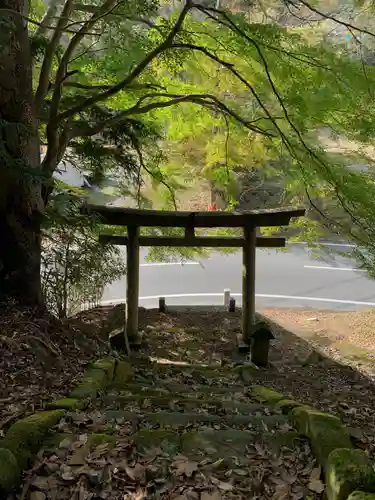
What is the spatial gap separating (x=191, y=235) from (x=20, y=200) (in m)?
3.00

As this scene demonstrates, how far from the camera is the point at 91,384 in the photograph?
3.84 m

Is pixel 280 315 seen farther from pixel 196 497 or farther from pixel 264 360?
pixel 196 497

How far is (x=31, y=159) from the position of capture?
4.82 meters

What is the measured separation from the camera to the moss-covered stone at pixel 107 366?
14.4ft

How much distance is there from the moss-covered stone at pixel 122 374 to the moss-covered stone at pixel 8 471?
2295mm

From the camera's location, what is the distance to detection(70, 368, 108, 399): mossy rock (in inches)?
139

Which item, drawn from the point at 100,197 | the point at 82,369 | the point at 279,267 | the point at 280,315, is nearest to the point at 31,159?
the point at 82,369

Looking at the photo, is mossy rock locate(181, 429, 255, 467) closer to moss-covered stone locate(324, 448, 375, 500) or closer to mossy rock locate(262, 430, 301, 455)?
mossy rock locate(262, 430, 301, 455)

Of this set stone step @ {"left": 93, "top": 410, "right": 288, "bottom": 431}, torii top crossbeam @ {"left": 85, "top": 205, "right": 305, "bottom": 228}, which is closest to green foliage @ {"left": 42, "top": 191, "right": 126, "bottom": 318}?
torii top crossbeam @ {"left": 85, "top": 205, "right": 305, "bottom": 228}

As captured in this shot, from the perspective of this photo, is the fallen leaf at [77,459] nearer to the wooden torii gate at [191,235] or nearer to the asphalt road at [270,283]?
the wooden torii gate at [191,235]

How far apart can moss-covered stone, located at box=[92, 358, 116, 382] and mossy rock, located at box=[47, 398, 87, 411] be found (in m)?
1.05

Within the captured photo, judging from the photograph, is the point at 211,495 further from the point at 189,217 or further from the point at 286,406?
the point at 189,217

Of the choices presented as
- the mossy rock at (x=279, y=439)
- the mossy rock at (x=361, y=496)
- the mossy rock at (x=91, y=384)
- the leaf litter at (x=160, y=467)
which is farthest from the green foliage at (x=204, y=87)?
the mossy rock at (x=361, y=496)

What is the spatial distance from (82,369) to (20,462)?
2.13 m
